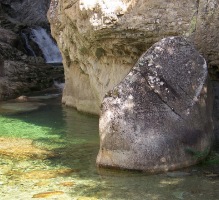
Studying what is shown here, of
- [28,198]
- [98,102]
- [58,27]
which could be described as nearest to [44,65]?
[58,27]

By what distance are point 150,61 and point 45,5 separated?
2233 centimetres

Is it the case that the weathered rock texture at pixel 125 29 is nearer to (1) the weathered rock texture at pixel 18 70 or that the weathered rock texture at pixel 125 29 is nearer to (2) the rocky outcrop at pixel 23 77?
(2) the rocky outcrop at pixel 23 77

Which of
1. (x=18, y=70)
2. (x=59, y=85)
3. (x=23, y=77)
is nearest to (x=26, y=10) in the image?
(x=59, y=85)

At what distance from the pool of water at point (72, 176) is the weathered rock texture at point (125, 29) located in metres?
1.78

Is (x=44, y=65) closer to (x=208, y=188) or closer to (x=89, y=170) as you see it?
(x=89, y=170)

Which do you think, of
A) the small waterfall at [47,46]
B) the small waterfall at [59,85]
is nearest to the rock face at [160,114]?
the small waterfall at [59,85]

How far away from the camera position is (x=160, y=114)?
6.68 m

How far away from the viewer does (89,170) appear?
6.69 meters

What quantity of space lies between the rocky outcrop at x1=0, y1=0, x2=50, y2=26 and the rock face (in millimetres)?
19705

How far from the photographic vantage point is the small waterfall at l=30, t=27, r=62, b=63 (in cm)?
2191

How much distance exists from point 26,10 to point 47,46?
6470 millimetres

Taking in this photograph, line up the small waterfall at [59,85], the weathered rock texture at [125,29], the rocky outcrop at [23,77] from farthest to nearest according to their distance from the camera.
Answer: the small waterfall at [59,85] → the rocky outcrop at [23,77] → the weathered rock texture at [125,29]

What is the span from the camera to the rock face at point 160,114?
6469mm

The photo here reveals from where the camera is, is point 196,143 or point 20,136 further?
point 20,136
